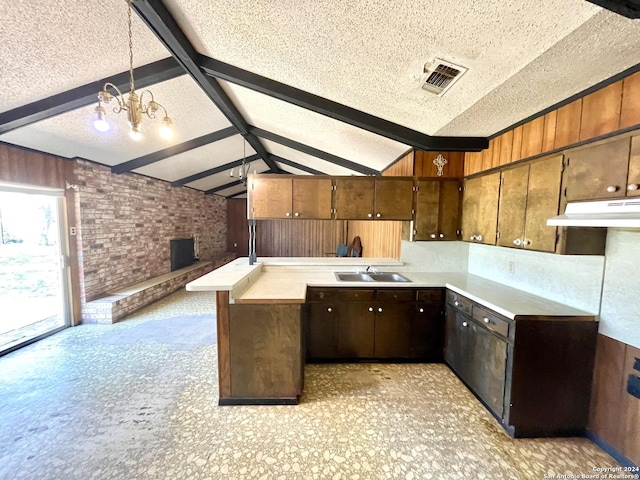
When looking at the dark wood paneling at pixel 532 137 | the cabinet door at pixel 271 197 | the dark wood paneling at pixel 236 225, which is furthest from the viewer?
the dark wood paneling at pixel 236 225

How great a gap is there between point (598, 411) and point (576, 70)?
7.41 ft

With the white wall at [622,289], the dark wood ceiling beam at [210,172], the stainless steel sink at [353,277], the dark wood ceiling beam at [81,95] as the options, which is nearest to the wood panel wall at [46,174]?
the dark wood ceiling beam at [81,95]

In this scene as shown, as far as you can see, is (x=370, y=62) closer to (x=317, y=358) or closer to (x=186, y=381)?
(x=317, y=358)

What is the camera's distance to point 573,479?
1.59 metres

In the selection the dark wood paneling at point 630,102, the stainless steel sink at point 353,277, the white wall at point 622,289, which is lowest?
the stainless steel sink at point 353,277

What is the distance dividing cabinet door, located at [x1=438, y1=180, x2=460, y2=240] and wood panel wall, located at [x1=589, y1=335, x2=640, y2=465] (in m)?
1.52

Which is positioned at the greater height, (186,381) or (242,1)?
(242,1)

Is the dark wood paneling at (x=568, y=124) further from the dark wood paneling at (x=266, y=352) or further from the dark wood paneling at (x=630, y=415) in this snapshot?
the dark wood paneling at (x=266, y=352)

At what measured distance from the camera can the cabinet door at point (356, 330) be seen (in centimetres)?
282

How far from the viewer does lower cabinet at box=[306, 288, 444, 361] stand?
280 cm

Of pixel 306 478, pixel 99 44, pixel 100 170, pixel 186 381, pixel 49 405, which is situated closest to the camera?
pixel 306 478

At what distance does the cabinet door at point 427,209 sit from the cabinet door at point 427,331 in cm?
82

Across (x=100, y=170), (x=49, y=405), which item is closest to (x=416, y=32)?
(x=49, y=405)

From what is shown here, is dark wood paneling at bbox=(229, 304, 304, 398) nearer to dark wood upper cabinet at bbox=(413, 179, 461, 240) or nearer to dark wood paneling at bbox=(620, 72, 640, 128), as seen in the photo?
A: dark wood upper cabinet at bbox=(413, 179, 461, 240)
